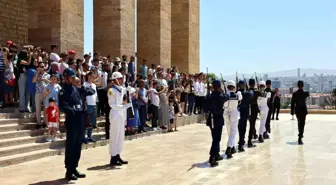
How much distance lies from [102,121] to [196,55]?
12598mm

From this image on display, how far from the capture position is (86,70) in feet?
38.4

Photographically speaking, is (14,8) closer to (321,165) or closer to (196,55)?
(196,55)

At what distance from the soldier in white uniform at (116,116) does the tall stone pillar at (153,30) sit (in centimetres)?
1190

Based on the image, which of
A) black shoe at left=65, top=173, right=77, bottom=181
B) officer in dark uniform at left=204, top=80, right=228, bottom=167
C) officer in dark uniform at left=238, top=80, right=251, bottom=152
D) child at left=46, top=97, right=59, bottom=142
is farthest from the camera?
officer in dark uniform at left=238, top=80, right=251, bottom=152

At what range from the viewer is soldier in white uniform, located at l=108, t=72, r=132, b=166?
834cm

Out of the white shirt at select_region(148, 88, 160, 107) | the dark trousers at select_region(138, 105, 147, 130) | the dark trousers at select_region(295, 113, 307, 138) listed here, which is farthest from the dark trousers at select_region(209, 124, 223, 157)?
the white shirt at select_region(148, 88, 160, 107)

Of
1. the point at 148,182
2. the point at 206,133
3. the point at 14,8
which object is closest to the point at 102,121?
the point at 206,133

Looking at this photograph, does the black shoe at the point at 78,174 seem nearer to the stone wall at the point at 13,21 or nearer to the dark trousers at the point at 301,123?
the dark trousers at the point at 301,123

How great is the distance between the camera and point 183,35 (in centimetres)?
2367

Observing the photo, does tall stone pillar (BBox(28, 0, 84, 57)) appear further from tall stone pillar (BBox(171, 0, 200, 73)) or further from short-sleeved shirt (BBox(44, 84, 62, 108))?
tall stone pillar (BBox(171, 0, 200, 73))

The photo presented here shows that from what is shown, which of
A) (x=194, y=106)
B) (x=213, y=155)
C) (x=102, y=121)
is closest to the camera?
(x=213, y=155)

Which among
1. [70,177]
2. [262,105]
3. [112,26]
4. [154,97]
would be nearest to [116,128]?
[70,177]

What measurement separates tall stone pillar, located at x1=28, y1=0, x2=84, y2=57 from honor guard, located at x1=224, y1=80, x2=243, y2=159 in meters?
6.76

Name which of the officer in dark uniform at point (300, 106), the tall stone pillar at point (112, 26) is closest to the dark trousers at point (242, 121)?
the officer in dark uniform at point (300, 106)
